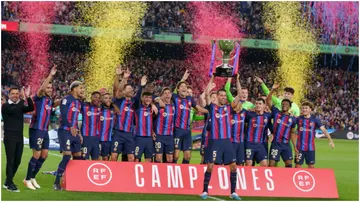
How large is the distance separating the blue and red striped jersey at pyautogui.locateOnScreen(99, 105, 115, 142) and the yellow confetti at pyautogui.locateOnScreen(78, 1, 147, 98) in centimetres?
2203

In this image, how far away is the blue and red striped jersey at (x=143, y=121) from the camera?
1185 cm

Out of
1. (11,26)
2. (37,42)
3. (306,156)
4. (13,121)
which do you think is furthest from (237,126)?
(37,42)

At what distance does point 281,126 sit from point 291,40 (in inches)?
1014

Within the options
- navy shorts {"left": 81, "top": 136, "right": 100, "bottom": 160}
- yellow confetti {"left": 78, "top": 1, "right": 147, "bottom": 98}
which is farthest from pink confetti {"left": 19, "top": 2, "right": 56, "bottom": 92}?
navy shorts {"left": 81, "top": 136, "right": 100, "bottom": 160}

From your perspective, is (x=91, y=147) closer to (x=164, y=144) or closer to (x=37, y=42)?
(x=164, y=144)

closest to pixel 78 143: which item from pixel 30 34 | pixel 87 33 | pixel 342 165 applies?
pixel 342 165

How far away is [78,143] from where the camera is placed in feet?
37.1

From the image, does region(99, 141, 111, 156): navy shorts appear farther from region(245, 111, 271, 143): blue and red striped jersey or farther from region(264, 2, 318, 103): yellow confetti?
region(264, 2, 318, 103): yellow confetti

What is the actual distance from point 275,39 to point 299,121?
25.2m

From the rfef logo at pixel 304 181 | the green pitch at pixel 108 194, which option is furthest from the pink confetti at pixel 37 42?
the rfef logo at pixel 304 181

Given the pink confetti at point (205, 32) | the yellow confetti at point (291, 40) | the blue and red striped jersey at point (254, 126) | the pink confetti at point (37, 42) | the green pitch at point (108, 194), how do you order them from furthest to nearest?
1. the yellow confetti at point (291, 40)
2. the pink confetti at point (205, 32)
3. the pink confetti at point (37, 42)
4. the blue and red striped jersey at point (254, 126)
5. the green pitch at point (108, 194)

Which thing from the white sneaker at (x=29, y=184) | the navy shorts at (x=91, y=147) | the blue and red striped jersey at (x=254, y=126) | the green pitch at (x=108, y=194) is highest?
the blue and red striped jersey at (x=254, y=126)

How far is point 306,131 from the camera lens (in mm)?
12688

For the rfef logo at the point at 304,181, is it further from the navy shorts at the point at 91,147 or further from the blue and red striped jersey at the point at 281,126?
the navy shorts at the point at 91,147
